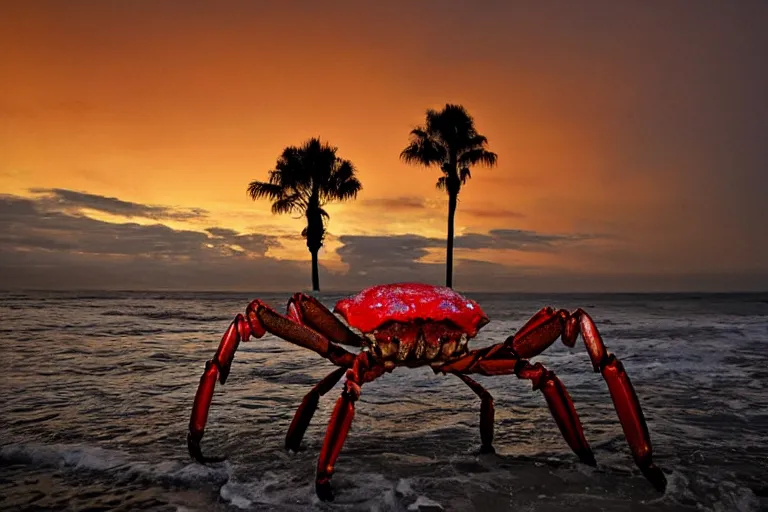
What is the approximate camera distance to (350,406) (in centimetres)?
302

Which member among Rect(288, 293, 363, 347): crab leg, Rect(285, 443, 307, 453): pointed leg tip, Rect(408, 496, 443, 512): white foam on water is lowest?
Rect(408, 496, 443, 512): white foam on water

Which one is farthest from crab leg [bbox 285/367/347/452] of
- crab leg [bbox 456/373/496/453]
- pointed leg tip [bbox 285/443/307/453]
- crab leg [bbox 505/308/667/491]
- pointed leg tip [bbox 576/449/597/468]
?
pointed leg tip [bbox 576/449/597/468]

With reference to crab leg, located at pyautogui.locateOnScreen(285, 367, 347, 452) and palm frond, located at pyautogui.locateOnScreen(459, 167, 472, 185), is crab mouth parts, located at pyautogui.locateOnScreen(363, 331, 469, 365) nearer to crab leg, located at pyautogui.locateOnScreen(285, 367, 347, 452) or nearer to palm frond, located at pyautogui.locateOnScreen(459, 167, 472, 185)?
crab leg, located at pyautogui.locateOnScreen(285, 367, 347, 452)

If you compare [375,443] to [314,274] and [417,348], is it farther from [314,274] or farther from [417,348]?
[314,274]

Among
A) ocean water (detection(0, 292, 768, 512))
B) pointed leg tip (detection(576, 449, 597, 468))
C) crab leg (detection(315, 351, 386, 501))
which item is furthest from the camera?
pointed leg tip (detection(576, 449, 597, 468))

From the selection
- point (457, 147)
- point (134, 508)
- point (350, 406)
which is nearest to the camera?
point (350, 406)

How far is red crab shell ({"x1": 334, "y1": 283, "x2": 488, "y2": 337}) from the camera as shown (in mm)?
3266

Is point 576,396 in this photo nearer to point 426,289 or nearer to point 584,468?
point 584,468

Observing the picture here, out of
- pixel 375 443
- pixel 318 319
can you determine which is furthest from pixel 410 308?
pixel 375 443

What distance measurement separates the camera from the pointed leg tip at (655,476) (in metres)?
3.27

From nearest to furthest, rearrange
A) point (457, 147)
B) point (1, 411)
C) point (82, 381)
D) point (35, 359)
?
point (1, 411)
point (82, 381)
point (35, 359)
point (457, 147)

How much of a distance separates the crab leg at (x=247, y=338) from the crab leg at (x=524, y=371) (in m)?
0.71

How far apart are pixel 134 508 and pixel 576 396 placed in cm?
509

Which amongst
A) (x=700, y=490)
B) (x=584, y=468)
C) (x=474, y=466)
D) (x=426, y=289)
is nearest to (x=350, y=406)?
(x=426, y=289)
